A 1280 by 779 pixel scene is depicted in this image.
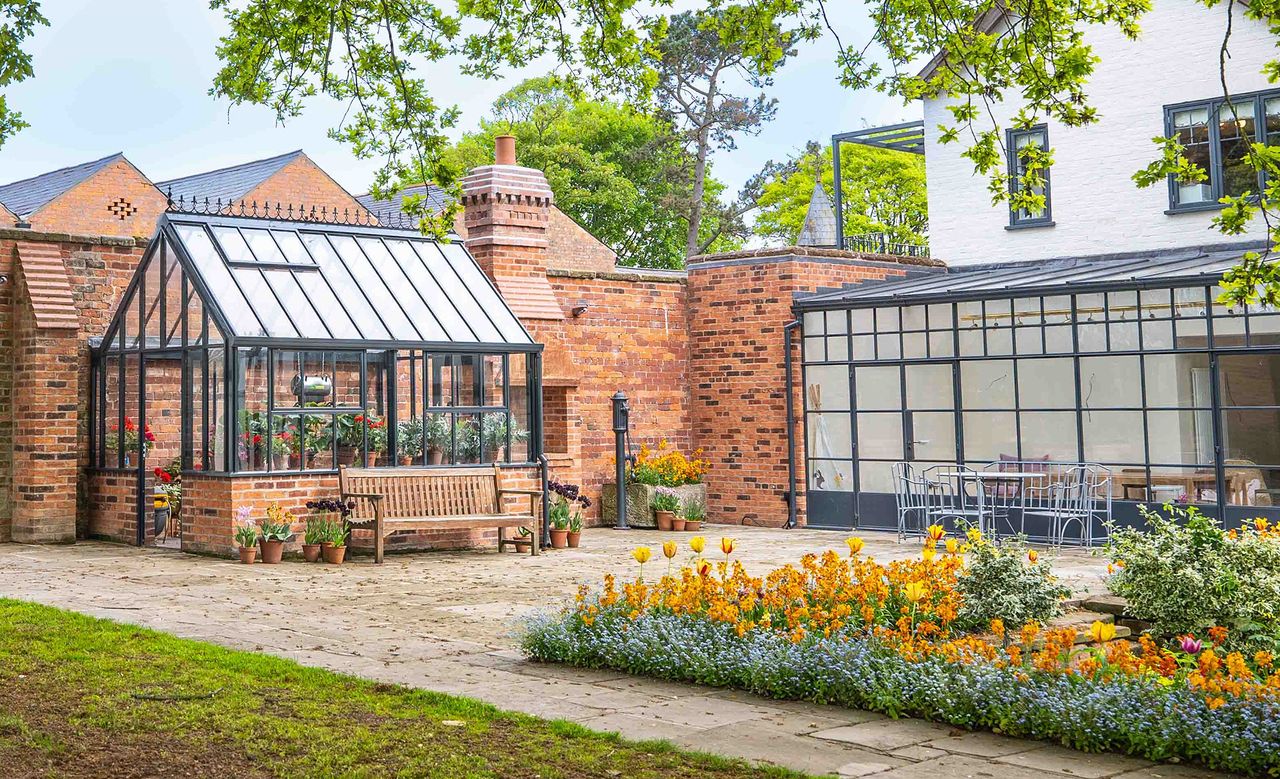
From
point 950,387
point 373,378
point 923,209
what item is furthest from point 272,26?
point 923,209

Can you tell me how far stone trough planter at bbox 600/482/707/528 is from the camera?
17531 millimetres

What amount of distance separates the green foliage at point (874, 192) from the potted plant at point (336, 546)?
28.9 metres

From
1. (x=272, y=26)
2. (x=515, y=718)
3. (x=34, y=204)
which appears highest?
(x=34, y=204)

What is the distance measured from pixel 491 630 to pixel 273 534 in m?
4.92

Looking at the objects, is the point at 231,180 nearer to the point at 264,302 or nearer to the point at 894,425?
the point at 264,302

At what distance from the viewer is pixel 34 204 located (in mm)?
37750

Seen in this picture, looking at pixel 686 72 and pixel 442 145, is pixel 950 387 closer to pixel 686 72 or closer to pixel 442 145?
pixel 442 145

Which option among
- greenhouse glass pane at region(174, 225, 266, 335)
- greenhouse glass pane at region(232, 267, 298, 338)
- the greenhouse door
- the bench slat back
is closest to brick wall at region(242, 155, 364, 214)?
greenhouse glass pane at region(174, 225, 266, 335)

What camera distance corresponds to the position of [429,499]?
13.9 meters

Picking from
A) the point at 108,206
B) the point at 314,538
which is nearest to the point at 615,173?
the point at 108,206

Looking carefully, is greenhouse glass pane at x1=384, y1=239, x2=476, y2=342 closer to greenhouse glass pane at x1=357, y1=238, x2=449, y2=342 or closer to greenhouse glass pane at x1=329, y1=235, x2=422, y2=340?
greenhouse glass pane at x1=357, y1=238, x2=449, y2=342

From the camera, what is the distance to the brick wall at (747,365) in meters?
17.8

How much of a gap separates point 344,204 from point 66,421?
2775cm

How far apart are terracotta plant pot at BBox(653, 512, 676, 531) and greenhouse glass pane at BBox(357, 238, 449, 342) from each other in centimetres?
417
